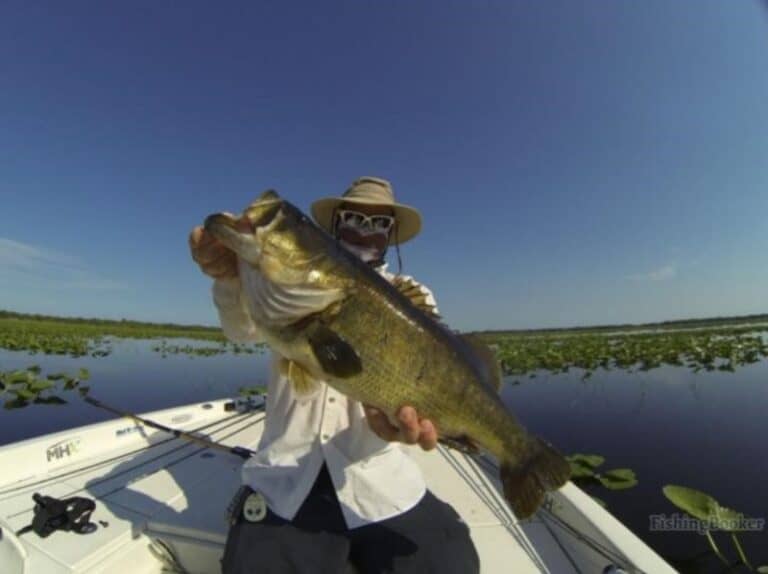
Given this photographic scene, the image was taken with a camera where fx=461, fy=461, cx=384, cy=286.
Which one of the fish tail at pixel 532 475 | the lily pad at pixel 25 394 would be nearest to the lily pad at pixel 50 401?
the lily pad at pixel 25 394

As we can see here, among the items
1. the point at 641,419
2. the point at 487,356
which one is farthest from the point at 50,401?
the point at 641,419

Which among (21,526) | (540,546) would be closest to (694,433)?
(540,546)

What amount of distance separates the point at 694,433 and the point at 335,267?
428 inches

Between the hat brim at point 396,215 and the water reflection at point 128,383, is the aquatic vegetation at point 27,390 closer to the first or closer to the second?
the water reflection at point 128,383

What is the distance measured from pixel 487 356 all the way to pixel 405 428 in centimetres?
78

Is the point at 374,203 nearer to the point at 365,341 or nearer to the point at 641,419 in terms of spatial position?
the point at 365,341

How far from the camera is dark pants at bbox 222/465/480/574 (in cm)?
251

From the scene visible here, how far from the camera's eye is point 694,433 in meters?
10.0

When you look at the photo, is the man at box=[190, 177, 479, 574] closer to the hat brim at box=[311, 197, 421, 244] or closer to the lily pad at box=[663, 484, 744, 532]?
the hat brim at box=[311, 197, 421, 244]

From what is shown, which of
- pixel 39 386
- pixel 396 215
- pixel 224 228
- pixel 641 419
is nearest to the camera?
pixel 224 228

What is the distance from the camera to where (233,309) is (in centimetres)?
269

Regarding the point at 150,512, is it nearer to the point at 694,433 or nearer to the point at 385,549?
the point at 385,549

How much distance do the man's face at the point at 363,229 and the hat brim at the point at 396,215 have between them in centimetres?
8

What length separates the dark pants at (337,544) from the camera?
98.7 inches
